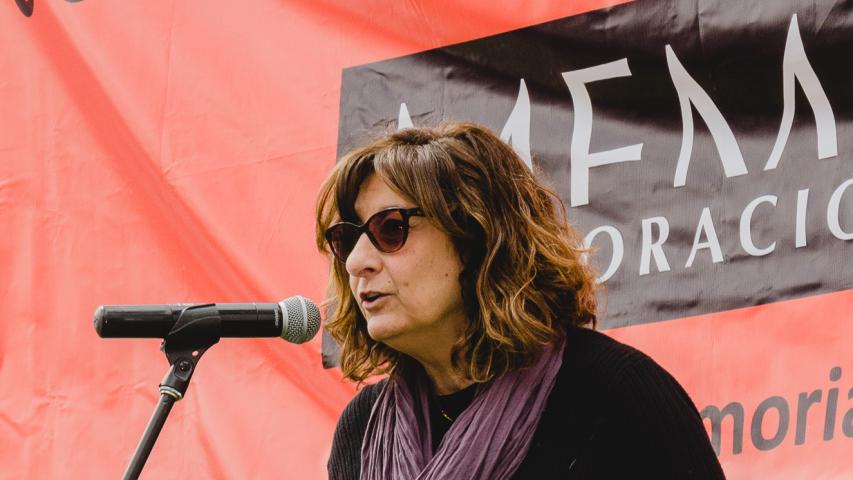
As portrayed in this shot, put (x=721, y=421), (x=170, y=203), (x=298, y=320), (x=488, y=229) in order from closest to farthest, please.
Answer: (x=298, y=320) < (x=488, y=229) < (x=721, y=421) < (x=170, y=203)

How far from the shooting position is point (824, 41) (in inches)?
115

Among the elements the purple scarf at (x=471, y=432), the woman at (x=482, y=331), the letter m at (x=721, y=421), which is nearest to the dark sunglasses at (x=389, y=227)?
the woman at (x=482, y=331)

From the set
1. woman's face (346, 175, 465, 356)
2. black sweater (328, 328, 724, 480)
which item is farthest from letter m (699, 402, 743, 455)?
woman's face (346, 175, 465, 356)

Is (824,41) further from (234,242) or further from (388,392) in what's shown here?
(234,242)

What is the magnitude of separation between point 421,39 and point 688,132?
81 centimetres

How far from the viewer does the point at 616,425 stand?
2.33m

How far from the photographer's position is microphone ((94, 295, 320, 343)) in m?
2.30

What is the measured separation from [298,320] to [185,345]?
0.21m

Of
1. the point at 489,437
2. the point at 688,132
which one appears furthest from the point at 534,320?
the point at 688,132

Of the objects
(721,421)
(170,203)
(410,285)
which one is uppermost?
(170,203)

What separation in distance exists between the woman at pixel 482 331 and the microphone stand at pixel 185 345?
0.98ft

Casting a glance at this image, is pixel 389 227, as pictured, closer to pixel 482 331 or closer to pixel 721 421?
pixel 482 331

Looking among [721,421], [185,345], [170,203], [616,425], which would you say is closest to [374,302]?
[185,345]

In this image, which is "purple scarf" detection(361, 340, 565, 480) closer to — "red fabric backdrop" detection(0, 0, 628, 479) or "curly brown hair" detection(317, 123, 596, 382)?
"curly brown hair" detection(317, 123, 596, 382)
